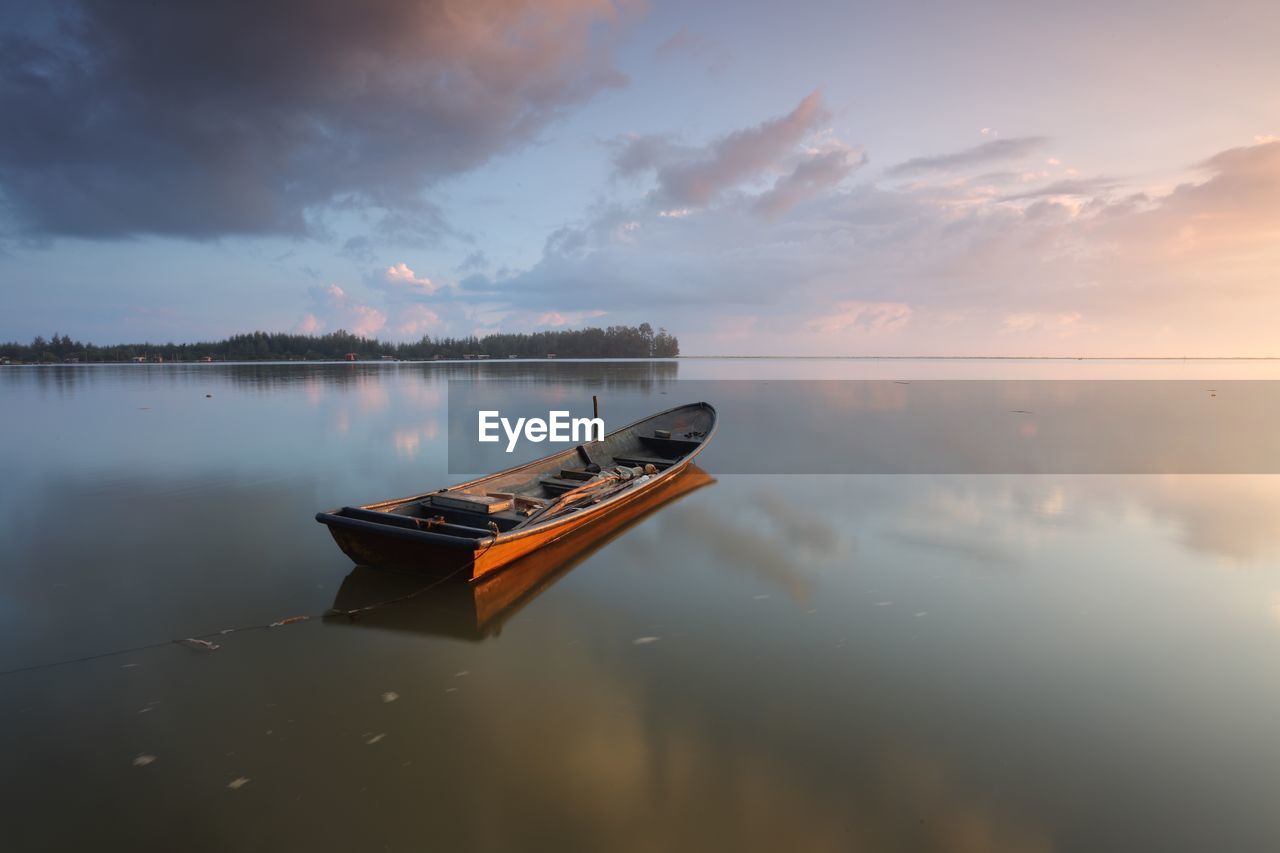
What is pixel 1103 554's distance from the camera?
8953 millimetres

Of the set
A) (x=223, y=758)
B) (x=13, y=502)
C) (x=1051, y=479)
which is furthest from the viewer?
(x=1051, y=479)

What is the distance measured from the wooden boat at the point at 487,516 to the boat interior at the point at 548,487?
16 mm

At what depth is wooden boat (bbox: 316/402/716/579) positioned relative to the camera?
23.2ft

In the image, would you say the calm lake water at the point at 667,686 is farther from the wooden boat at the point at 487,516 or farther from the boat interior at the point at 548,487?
the boat interior at the point at 548,487

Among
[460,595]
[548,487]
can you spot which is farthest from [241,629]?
[548,487]

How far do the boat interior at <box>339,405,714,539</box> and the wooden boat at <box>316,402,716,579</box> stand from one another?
2cm

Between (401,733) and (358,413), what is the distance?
26278mm

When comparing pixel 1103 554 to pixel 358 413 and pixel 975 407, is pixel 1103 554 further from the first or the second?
pixel 358 413

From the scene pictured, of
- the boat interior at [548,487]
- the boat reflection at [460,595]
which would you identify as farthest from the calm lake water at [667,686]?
the boat interior at [548,487]

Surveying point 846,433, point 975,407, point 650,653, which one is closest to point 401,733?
point 650,653

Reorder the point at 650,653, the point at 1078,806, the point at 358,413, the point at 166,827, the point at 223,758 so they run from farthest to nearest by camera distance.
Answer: the point at 358,413 < the point at 650,653 < the point at 223,758 < the point at 1078,806 < the point at 166,827

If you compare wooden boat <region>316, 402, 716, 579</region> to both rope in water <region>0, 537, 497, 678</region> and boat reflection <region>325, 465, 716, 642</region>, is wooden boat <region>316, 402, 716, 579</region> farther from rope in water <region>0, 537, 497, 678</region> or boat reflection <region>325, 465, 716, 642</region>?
boat reflection <region>325, 465, 716, 642</region>

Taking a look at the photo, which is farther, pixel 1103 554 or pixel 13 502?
pixel 13 502

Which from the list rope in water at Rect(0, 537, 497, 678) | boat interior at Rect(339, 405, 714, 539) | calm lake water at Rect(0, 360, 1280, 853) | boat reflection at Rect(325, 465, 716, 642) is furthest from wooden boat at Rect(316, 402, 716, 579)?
calm lake water at Rect(0, 360, 1280, 853)
